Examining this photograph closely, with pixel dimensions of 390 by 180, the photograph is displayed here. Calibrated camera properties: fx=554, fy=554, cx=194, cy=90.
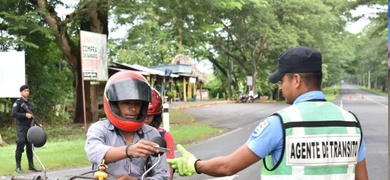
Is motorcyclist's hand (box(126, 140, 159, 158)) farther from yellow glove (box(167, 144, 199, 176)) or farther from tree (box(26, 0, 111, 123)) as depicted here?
tree (box(26, 0, 111, 123))

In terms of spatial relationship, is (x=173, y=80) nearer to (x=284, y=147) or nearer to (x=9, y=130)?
(x=9, y=130)

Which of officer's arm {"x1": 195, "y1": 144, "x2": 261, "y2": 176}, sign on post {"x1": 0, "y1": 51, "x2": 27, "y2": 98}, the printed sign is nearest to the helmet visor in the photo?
officer's arm {"x1": 195, "y1": 144, "x2": 261, "y2": 176}

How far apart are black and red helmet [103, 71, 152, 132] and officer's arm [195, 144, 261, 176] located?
50 cm

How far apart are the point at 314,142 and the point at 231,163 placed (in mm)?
481

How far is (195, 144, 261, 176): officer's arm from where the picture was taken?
9.95ft

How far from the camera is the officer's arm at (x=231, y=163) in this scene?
303 cm

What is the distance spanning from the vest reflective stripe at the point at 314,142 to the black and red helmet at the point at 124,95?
0.85 meters

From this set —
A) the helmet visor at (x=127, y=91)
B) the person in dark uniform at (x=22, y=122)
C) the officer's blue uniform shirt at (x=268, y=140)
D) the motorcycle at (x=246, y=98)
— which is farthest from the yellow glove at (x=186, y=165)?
the motorcycle at (x=246, y=98)

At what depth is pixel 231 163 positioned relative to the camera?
3117 mm

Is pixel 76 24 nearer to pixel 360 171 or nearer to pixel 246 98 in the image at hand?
pixel 360 171

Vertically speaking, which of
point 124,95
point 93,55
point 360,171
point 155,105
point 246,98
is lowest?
point 246,98

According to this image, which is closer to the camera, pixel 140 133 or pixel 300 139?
pixel 300 139

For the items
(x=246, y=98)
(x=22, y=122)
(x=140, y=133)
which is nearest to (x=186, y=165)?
(x=140, y=133)

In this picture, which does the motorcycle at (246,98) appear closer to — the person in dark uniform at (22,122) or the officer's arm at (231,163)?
the person in dark uniform at (22,122)
